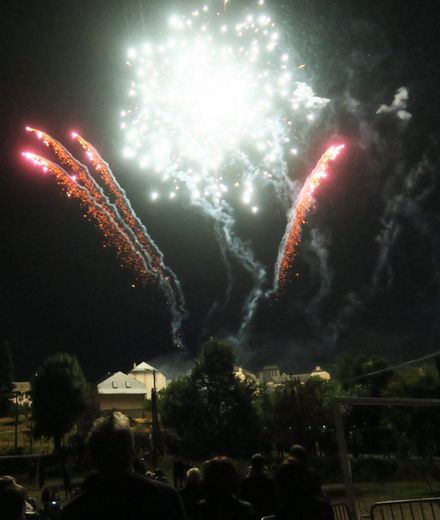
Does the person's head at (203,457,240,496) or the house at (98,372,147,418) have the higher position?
the house at (98,372,147,418)

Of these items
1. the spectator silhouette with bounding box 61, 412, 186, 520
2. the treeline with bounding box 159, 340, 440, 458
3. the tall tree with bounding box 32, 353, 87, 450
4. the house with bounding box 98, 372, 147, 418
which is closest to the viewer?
the spectator silhouette with bounding box 61, 412, 186, 520

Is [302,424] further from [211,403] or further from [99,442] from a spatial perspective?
[99,442]

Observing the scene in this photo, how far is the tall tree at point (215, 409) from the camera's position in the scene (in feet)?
117

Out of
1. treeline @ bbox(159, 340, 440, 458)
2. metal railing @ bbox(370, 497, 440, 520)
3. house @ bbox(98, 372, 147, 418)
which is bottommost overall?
metal railing @ bbox(370, 497, 440, 520)

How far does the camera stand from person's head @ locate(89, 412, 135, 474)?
2506 millimetres

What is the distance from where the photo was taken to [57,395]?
168ft

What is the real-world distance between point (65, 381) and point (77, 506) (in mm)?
53691

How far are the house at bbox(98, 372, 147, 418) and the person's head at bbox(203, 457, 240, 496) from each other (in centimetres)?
7095

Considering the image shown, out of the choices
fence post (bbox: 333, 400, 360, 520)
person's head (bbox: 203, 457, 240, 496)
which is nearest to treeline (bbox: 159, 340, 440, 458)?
fence post (bbox: 333, 400, 360, 520)

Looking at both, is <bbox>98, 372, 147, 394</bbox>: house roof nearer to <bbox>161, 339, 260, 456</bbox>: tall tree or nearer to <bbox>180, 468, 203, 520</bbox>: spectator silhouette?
<bbox>161, 339, 260, 456</bbox>: tall tree

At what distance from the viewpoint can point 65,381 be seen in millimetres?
52156

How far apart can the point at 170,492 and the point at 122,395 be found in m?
75.6

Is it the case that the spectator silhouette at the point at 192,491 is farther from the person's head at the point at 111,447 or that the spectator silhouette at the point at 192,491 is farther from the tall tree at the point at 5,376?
the tall tree at the point at 5,376

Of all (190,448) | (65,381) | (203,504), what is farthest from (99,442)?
(65,381)
